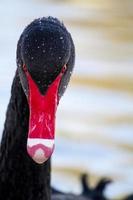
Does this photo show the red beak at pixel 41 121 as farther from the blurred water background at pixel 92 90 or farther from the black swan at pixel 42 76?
the blurred water background at pixel 92 90

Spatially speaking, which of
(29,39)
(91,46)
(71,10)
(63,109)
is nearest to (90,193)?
(63,109)

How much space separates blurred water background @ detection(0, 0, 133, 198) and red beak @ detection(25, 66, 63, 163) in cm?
160

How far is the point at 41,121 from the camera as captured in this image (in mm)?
3209

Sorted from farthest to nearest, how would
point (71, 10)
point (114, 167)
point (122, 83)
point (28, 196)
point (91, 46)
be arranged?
point (71, 10) → point (91, 46) → point (122, 83) → point (114, 167) → point (28, 196)

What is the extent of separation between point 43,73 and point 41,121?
16cm

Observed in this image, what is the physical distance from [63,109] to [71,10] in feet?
5.72

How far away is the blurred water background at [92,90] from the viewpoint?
5027 millimetres

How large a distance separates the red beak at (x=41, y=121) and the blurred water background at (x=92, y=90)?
5.26ft

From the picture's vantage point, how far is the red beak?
3.14m

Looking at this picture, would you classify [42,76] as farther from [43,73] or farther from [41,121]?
[41,121]

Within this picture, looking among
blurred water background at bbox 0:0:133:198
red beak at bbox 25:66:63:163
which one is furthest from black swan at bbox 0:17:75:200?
blurred water background at bbox 0:0:133:198

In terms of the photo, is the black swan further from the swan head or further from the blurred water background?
the blurred water background

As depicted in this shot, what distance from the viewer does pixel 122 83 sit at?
5.88 meters

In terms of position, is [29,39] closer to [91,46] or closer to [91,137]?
[91,137]
